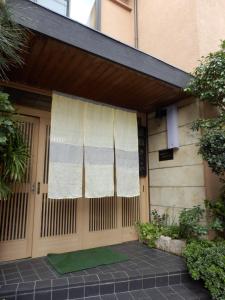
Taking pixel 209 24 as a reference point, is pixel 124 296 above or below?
below

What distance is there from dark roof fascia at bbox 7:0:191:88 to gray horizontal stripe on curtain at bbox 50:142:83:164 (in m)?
1.58

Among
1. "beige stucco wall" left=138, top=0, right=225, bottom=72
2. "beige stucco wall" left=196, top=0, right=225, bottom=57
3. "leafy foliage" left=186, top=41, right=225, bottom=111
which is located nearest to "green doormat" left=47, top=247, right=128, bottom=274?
"leafy foliage" left=186, top=41, right=225, bottom=111

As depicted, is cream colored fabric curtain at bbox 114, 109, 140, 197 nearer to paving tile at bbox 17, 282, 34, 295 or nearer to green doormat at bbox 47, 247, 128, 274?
green doormat at bbox 47, 247, 128, 274

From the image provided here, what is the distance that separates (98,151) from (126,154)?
649 mm

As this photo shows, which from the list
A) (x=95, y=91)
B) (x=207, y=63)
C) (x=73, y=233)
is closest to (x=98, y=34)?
(x=95, y=91)

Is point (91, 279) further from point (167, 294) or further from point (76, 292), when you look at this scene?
point (167, 294)

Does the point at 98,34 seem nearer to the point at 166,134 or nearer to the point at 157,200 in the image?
the point at 166,134

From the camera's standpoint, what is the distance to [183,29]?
4.94 m

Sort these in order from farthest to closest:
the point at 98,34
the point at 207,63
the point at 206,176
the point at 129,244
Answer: the point at 129,244
the point at 206,176
the point at 207,63
the point at 98,34

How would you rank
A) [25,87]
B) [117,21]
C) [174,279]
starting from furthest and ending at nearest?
[117,21] → [25,87] → [174,279]

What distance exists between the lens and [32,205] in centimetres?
394

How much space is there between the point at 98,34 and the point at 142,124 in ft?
8.36

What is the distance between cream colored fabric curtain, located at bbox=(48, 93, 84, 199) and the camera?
12.4ft

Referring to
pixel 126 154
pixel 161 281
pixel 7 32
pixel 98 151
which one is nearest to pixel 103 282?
pixel 161 281
